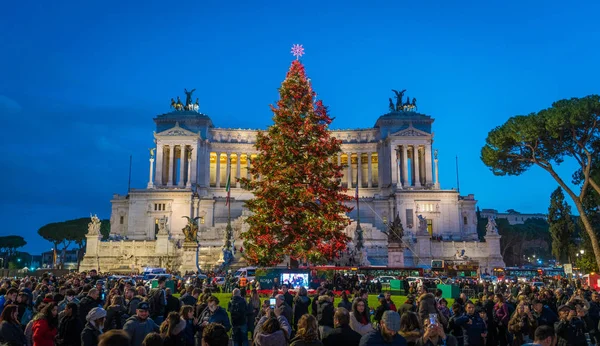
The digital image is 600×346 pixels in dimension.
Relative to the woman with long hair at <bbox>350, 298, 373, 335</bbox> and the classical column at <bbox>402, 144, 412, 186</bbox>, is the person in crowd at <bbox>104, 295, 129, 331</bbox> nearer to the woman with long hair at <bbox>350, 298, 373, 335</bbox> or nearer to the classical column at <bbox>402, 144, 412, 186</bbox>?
the woman with long hair at <bbox>350, 298, 373, 335</bbox>

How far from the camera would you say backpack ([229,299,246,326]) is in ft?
44.7

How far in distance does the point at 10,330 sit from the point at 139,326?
240 centimetres

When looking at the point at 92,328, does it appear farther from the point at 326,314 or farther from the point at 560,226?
the point at 560,226

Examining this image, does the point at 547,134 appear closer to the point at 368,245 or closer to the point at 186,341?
the point at 368,245

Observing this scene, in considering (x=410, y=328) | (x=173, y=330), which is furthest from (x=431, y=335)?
(x=173, y=330)

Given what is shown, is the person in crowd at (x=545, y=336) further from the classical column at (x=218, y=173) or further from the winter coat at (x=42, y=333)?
the classical column at (x=218, y=173)

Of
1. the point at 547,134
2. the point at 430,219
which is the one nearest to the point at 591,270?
the point at 547,134

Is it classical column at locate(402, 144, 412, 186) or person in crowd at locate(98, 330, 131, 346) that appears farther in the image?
classical column at locate(402, 144, 412, 186)

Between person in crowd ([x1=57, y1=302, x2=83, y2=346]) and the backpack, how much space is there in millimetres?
4312

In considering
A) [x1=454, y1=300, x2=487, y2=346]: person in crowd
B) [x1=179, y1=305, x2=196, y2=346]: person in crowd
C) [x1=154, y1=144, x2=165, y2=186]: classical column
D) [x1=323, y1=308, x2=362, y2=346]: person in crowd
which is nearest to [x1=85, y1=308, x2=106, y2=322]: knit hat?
[x1=179, y1=305, x2=196, y2=346]: person in crowd

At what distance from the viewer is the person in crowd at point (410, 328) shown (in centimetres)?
802

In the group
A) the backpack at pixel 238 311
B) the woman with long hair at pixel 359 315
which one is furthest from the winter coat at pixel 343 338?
the backpack at pixel 238 311

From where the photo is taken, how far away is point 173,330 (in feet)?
28.3

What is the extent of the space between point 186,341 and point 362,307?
3.46 metres
